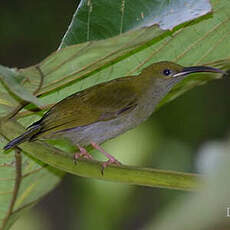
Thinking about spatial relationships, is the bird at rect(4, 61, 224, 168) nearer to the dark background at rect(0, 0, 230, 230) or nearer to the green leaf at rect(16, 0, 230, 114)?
the green leaf at rect(16, 0, 230, 114)

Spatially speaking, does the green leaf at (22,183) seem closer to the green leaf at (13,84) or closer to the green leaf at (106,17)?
the green leaf at (106,17)

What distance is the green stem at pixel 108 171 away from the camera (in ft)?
3.70

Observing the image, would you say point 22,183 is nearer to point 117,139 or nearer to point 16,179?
point 16,179

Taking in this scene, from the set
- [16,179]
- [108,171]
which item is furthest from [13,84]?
[16,179]

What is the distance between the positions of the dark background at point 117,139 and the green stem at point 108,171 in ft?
6.37

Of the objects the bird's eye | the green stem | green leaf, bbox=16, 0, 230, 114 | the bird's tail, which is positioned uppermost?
the bird's eye

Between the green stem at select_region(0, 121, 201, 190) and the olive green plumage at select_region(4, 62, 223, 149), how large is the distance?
2.14 feet

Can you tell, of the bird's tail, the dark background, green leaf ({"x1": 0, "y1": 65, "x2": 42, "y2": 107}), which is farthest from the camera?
the dark background

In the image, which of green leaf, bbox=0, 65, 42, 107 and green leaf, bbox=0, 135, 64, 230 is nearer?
green leaf, bbox=0, 65, 42, 107

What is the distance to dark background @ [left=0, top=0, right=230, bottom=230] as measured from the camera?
3.42m

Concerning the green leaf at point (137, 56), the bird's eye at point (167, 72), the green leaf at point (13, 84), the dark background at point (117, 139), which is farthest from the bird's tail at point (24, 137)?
the dark background at point (117, 139)

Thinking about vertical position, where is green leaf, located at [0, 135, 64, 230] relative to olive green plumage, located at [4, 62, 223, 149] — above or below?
below

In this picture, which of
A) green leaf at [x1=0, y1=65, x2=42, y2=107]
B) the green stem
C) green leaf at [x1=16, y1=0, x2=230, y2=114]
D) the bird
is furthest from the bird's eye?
green leaf at [x1=0, y1=65, x2=42, y2=107]

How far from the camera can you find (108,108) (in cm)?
253
